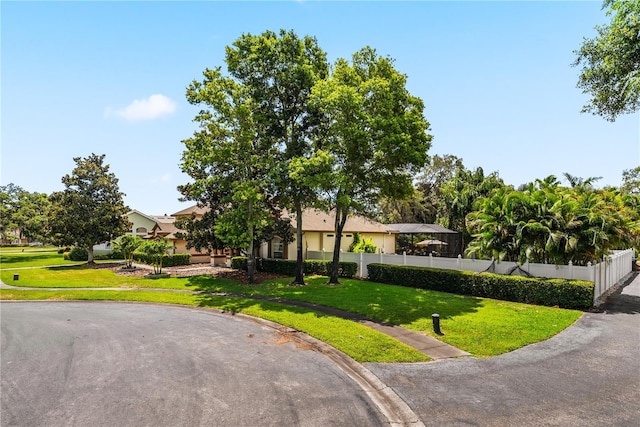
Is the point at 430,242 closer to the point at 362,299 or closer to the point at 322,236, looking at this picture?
the point at 322,236

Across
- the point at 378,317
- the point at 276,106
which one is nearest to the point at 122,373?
the point at 378,317

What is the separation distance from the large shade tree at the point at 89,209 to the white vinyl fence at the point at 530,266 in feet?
74.4

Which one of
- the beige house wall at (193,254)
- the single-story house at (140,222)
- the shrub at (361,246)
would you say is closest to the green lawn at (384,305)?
the shrub at (361,246)

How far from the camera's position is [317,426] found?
20.1 ft

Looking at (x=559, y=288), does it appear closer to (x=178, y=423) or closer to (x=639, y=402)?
(x=639, y=402)

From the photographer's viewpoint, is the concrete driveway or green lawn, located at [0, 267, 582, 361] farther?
green lawn, located at [0, 267, 582, 361]

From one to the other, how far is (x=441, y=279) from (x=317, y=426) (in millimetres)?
15127

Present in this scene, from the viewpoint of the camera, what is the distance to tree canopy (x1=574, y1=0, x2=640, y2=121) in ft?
38.7

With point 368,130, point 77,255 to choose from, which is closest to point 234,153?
point 368,130

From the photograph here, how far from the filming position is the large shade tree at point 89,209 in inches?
1366

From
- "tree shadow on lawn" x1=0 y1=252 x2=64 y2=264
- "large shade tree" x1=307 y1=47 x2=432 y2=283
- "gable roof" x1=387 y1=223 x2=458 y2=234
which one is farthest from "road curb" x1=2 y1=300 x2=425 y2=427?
"tree shadow on lawn" x1=0 y1=252 x2=64 y2=264

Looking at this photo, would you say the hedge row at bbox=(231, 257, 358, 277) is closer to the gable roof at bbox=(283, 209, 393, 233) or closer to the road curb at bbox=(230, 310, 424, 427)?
the gable roof at bbox=(283, 209, 393, 233)

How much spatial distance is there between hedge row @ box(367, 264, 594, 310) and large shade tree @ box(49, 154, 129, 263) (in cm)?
2846

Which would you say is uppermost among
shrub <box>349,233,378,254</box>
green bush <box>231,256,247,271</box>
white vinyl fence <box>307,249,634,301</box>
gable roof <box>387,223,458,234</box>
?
gable roof <box>387,223,458,234</box>
